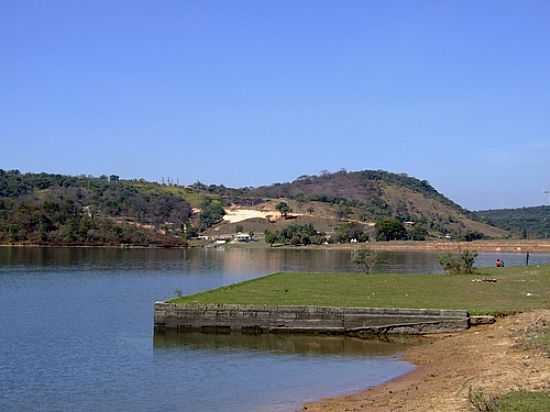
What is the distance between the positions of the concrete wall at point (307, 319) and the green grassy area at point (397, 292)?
52.8 inches

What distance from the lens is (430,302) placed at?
3528 centimetres

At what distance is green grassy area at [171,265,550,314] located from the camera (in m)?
34.2

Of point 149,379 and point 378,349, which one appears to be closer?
point 149,379

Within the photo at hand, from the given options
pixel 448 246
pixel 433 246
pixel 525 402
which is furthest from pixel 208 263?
pixel 525 402

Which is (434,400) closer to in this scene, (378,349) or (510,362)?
(510,362)

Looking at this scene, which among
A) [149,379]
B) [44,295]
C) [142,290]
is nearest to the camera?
[149,379]

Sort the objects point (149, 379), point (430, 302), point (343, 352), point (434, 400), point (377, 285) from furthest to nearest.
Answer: point (377, 285) → point (430, 302) → point (343, 352) → point (149, 379) → point (434, 400)

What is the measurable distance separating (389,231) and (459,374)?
167353 millimetres

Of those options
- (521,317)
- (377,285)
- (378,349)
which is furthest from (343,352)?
(377,285)

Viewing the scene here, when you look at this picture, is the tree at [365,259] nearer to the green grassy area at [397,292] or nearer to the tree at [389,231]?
the green grassy area at [397,292]

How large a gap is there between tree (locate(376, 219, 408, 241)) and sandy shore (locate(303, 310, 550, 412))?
15836 cm

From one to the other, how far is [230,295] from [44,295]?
776 inches

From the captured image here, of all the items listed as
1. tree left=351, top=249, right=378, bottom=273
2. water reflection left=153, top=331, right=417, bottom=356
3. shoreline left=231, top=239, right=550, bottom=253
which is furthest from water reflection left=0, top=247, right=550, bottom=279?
water reflection left=153, top=331, right=417, bottom=356

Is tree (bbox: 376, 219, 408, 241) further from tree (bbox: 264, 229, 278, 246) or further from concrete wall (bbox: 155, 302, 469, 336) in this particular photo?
concrete wall (bbox: 155, 302, 469, 336)
